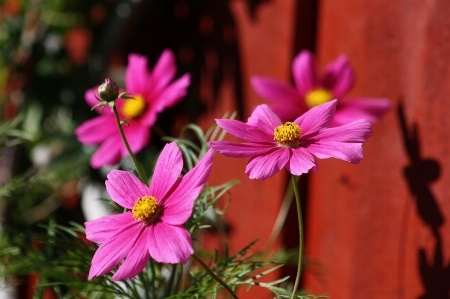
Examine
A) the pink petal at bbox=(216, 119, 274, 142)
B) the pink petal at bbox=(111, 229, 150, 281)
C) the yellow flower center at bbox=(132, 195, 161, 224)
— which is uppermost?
the pink petal at bbox=(216, 119, 274, 142)

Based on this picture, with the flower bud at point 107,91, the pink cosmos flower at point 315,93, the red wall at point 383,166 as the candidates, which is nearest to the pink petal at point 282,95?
the pink cosmos flower at point 315,93

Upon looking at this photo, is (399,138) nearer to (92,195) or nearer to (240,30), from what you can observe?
(240,30)

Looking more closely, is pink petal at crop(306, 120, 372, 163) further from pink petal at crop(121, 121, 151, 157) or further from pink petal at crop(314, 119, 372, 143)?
pink petal at crop(121, 121, 151, 157)

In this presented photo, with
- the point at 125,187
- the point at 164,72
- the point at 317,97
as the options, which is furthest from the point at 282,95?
the point at 125,187

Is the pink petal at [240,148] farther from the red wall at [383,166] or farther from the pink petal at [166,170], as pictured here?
the red wall at [383,166]

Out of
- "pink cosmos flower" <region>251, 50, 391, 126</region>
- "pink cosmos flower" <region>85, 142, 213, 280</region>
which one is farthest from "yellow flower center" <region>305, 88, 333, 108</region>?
"pink cosmos flower" <region>85, 142, 213, 280</region>
